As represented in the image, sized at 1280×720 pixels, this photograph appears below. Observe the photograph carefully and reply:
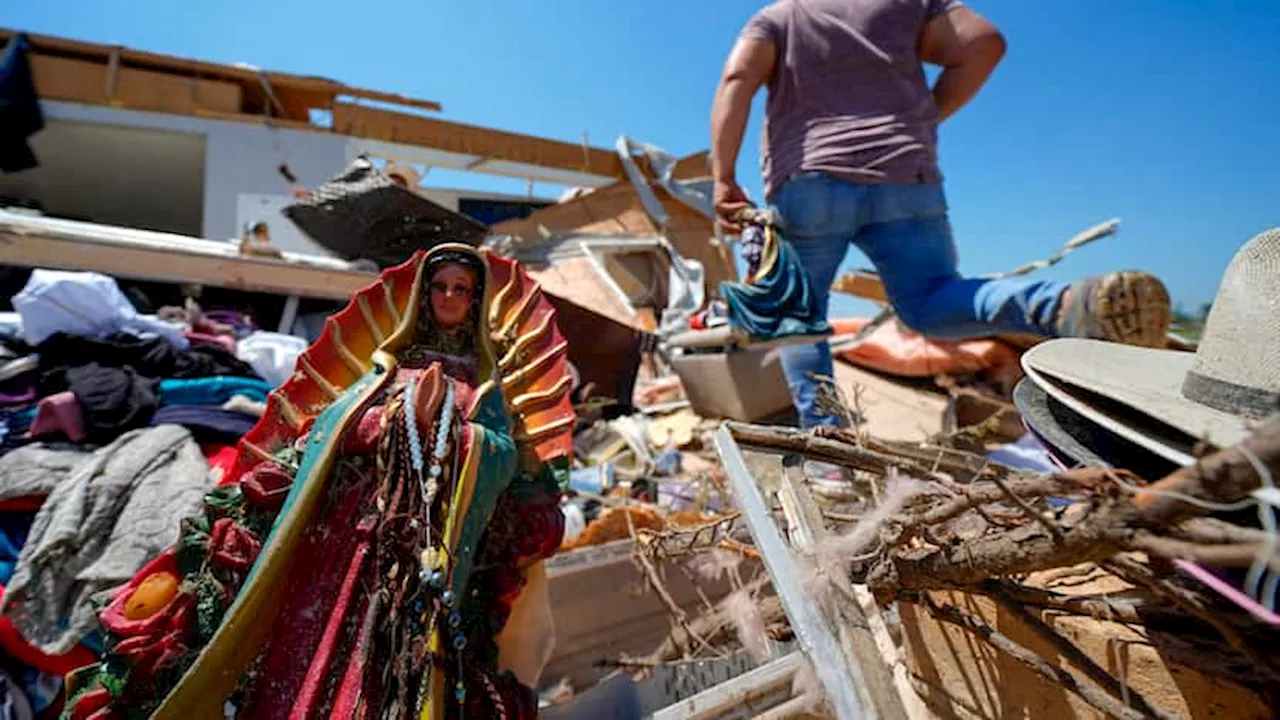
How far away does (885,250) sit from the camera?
2316 mm

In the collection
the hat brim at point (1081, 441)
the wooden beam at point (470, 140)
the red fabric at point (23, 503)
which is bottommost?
the red fabric at point (23, 503)

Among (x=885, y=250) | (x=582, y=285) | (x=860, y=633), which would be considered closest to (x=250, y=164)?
(x=582, y=285)

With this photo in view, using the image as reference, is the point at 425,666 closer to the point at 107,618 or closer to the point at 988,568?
the point at 107,618

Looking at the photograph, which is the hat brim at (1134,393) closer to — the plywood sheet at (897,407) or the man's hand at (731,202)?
the man's hand at (731,202)

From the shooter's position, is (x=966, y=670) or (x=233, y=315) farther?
(x=233, y=315)

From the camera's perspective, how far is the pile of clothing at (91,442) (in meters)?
1.69

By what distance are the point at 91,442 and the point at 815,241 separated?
2755 millimetres

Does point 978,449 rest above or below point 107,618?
above

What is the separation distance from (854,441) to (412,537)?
2.91 ft

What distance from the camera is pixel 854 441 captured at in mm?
1070

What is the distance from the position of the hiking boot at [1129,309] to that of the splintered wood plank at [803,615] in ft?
4.40

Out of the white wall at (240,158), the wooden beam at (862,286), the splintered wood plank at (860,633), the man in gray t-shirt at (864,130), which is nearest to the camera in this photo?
the splintered wood plank at (860,633)

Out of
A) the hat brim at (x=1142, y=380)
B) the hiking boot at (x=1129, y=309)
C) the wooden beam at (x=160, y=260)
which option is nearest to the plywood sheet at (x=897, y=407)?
the hiking boot at (x=1129, y=309)

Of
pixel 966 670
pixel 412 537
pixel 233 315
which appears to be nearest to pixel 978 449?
pixel 966 670
